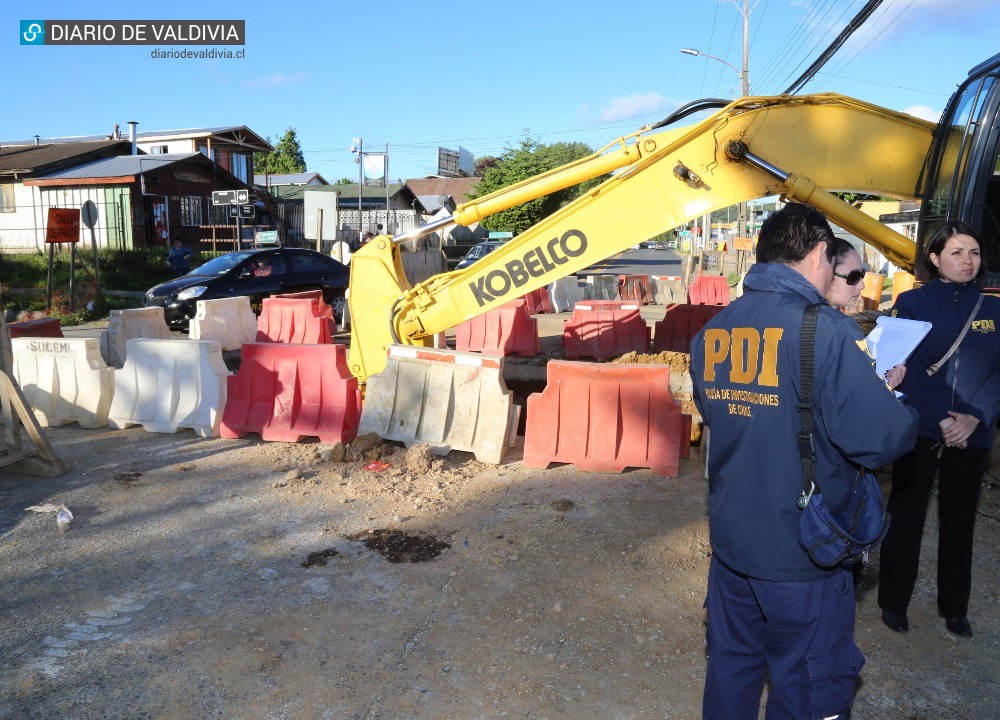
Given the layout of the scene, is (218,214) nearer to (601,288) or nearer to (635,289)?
(601,288)

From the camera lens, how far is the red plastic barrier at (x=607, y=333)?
12195 millimetres

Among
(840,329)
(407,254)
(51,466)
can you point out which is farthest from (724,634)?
(407,254)

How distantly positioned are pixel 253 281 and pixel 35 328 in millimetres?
5177

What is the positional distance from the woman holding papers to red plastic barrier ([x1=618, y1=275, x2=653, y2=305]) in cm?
1778

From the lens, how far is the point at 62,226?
19344 mm

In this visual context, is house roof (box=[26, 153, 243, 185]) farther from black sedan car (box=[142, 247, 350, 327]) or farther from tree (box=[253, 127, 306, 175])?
tree (box=[253, 127, 306, 175])

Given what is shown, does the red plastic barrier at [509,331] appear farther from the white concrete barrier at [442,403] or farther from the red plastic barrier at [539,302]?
the red plastic barrier at [539,302]

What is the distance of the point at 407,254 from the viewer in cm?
2158

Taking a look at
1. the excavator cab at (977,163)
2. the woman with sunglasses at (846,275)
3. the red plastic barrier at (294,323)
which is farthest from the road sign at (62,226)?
the woman with sunglasses at (846,275)

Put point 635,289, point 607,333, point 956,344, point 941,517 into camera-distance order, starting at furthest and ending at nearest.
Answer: point 635,289 → point 607,333 → point 941,517 → point 956,344

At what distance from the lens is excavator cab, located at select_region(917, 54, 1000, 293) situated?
5398mm

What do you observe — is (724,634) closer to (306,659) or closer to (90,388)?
(306,659)

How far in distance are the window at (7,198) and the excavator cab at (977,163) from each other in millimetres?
34695

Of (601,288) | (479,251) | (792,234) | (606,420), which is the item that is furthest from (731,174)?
(479,251)
